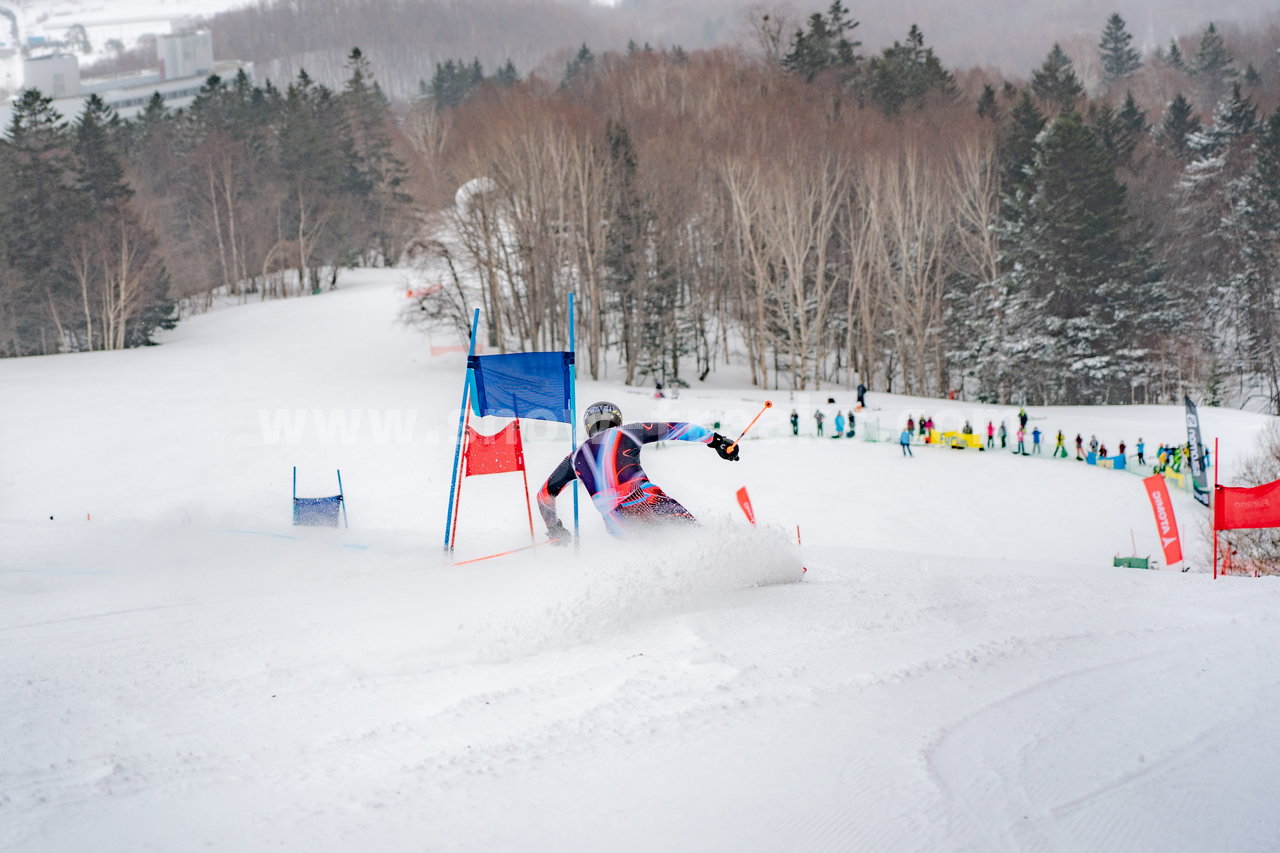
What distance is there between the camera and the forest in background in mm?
42969

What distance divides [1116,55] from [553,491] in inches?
4626

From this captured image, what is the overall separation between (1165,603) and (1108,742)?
124 inches

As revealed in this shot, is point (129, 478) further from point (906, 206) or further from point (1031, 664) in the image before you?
point (906, 206)

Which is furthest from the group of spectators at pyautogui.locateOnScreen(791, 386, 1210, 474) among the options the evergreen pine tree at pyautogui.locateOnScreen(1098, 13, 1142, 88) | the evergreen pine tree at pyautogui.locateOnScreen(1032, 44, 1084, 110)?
the evergreen pine tree at pyautogui.locateOnScreen(1098, 13, 1142, 88)

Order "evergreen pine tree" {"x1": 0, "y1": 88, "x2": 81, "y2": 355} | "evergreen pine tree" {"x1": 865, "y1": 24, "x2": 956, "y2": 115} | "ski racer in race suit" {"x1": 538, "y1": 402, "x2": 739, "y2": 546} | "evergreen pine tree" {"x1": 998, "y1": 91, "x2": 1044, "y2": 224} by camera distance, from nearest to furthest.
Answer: "ski racer in race suit" {"x1": 538, "y1": 402, "x2": 739, "y2": 546} → "evergreen pine tree" {"x1": 0, "y1": 88, "x2": 81, "y2": 355} → "evergreen pine tree" {"x1": 998, "y1": 91, "x2": 1044, "y2": 224} → "evergreen pine tree" {"x1": 865, "y1": 24, "x2": 956, "y2": 115}

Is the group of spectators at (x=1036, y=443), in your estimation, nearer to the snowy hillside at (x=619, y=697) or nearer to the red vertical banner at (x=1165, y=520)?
the red vertical banner at (x=1165, y=520)

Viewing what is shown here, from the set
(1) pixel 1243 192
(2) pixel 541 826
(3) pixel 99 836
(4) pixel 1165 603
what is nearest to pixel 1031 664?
(4) pixel 1165 603

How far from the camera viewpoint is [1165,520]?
15.9 meters

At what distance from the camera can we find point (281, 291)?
221 feet

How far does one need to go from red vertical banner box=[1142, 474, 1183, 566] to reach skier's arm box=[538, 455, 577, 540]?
11861 mm

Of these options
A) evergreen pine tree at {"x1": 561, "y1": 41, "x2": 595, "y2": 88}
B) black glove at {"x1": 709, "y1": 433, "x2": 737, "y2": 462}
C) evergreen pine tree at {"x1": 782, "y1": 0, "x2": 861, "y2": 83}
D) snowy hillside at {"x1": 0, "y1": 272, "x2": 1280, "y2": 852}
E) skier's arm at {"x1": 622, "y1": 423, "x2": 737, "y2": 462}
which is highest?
evergreen pine tree at {"x1": 561, "y1": 41, "x2": 595, "y2": 88}

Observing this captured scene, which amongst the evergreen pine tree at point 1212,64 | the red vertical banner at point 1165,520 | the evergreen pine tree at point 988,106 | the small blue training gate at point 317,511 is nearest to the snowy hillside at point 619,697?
the small blue training gate at point 317,511

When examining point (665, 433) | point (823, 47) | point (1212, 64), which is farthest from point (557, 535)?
point (1212, 64)

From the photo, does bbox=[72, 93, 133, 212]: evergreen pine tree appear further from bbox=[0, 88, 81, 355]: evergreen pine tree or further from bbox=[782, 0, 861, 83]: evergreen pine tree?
bbox=[782, 0, 861, 83]: evergreen pine tree
